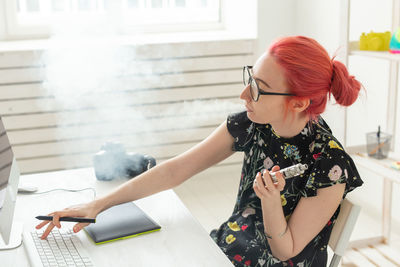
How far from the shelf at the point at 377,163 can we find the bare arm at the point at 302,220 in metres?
0.92

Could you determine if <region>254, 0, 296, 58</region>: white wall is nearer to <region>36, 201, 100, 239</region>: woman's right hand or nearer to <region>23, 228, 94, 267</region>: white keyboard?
<region>36, 201, 100, 239</region>: woman's right hand

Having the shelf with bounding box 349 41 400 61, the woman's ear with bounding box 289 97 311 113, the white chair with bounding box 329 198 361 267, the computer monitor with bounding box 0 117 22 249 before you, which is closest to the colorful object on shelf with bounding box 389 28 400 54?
the shelf with bounding box 349 41 400 61

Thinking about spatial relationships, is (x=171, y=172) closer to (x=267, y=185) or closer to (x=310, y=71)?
(x=267, y=185)

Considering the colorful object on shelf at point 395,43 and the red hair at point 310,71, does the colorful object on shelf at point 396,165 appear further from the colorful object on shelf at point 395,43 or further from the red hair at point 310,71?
the red hair at point 310,71

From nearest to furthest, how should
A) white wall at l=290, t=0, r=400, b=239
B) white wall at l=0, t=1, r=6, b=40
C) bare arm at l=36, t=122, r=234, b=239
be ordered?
1. bare arm at l=36, t=122, r=234, b=239
2. white wall at l=290, t=0, r=400, b=239
3. white wall at l=0, t=1, r=6, b=40

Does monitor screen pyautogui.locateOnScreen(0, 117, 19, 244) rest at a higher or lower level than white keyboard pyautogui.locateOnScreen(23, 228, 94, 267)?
higher

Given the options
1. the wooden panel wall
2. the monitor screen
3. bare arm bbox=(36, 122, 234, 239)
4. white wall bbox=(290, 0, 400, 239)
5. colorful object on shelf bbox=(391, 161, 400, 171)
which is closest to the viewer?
the monitor screen

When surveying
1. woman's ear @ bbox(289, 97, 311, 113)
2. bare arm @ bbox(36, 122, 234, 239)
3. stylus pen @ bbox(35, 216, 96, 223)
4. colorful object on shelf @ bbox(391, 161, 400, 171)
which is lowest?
colorful object on shelf @ bbox(391, 161, 400, 171)

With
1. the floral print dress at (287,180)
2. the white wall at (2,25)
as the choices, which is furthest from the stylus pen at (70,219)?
the white wall at (2,25)

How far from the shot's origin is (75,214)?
1511 mm

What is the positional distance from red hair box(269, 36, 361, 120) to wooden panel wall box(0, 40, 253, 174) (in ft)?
6.60

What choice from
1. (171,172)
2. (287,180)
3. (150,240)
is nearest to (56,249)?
(150,240)

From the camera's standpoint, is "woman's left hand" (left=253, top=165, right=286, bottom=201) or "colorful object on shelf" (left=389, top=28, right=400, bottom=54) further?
"colorful object on shelf" (left=389, top=28, right=400, bottom=54)

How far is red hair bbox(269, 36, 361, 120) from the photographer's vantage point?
55.6 inches
